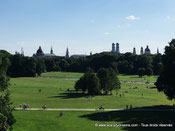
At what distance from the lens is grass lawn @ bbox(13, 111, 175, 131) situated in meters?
23.5

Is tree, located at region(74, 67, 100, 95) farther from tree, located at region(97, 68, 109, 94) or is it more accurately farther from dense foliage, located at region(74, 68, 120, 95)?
tree, located at region(97, 68, 109, 94)

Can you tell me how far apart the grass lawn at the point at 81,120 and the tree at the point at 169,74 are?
13.9 ft

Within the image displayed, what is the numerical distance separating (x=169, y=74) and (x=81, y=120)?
53.9ft

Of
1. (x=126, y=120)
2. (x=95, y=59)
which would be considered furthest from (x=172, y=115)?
(x=95, y=59)

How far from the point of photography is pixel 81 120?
26.5 m

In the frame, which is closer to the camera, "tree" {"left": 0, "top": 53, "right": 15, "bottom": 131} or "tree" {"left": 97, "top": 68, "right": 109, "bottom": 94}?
"tree" {"left": 0, "top": 53, "right": 15, "bottom": 131}

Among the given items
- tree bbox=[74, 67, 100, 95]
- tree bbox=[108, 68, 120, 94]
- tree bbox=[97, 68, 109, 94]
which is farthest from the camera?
tree bbox=[97, 68, 109, 94]

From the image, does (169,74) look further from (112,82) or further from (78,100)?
(112,82)

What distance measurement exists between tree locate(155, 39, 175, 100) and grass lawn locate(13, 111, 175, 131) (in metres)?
4.24

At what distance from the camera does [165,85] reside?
35.8 m

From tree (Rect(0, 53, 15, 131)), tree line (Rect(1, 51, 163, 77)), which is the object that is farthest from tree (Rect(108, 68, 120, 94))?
tree (Rect(0, 53, 15, 131))

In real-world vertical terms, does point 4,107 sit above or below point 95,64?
below

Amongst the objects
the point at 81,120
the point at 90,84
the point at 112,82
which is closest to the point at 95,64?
the point at 112,82

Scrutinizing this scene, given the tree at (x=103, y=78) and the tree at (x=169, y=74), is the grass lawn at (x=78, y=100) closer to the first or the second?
the tree at (x=103, y=78)
